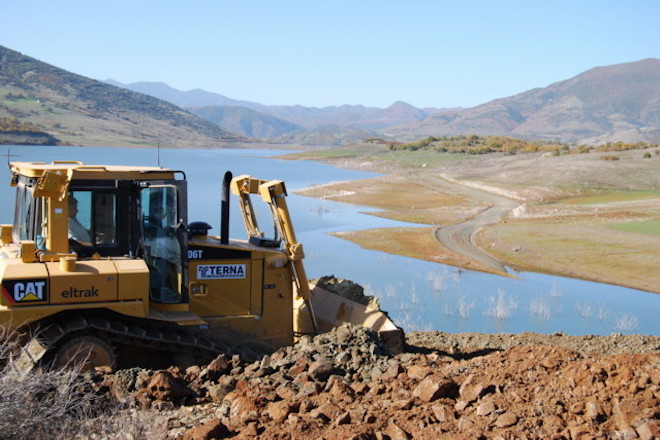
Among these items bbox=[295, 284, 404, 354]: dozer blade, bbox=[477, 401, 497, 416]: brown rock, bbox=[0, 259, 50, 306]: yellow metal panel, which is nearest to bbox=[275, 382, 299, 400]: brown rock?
bbox=[477, 401, 497, 416]: brown rock

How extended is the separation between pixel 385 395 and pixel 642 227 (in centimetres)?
3003

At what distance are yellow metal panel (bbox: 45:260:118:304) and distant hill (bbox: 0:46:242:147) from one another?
270 feet

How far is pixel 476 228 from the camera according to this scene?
36062 millimetres

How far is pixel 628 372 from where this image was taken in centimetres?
747

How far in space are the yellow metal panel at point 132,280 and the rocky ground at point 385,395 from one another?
920 mm

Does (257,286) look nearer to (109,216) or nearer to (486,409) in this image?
(109,216)

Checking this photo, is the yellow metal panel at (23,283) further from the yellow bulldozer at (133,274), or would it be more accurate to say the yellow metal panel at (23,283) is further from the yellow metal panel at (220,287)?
the yellow metal panel at (220,287)

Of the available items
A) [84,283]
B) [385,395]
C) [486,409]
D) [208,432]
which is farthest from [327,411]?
[84,283]

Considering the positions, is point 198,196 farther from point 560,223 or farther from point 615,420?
point 615,420

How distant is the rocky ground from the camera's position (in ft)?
21.8

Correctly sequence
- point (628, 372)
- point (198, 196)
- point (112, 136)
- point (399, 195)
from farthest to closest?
point (112, 136)
point (399, 195)
point (198, 196)
point (628, 372)

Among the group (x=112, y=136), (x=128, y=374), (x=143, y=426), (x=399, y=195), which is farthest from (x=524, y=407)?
(x=112, y=136)

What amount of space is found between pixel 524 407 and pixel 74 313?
4952 mm

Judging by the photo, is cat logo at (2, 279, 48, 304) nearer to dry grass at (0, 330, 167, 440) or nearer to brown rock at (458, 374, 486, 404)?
dry grass at (0, 330, 167, 440)
